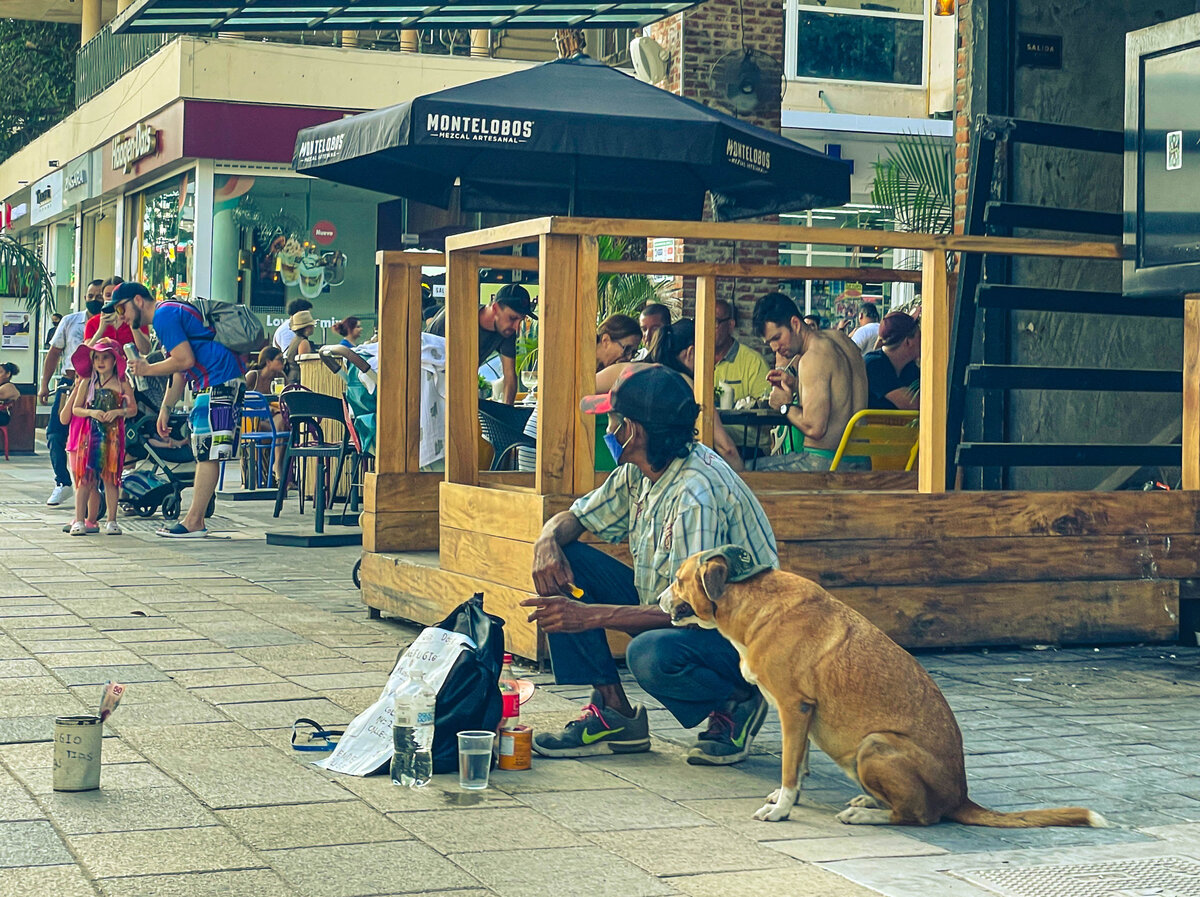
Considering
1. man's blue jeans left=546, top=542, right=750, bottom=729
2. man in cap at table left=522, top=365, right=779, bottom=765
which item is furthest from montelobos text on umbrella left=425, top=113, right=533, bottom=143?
man's blue jeans left=546, top=542, right=750, bottom=729

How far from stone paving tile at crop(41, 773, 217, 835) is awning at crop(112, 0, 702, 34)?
11.0 meters

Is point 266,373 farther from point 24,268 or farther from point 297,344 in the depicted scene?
point 24,268

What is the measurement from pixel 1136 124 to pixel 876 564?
2.53 metres

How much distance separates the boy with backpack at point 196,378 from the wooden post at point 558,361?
5291mm

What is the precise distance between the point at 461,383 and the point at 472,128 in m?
1.99

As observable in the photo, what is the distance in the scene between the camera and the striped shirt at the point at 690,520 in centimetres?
516

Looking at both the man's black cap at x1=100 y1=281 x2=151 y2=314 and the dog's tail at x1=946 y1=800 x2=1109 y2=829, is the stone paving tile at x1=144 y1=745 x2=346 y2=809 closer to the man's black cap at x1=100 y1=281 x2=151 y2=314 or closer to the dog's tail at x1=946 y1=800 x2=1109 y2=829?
the dog's tail at x1=946 y1=800 x2=1109 y2=829

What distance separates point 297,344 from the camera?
56.2 ft

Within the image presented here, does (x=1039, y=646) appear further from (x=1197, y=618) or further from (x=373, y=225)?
(x=373, y=225)

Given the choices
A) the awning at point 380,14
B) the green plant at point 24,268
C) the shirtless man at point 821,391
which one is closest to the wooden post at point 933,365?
the shirtless man at point 821,391

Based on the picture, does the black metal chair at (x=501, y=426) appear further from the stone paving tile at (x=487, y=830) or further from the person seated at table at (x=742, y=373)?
the stone paving tile at (x=487, y=830)

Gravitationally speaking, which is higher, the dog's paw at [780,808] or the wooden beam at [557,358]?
the wooden beam at [557,358]

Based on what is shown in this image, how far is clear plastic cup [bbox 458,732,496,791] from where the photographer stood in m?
4.91

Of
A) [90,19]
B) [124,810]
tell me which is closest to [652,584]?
[124,810]
